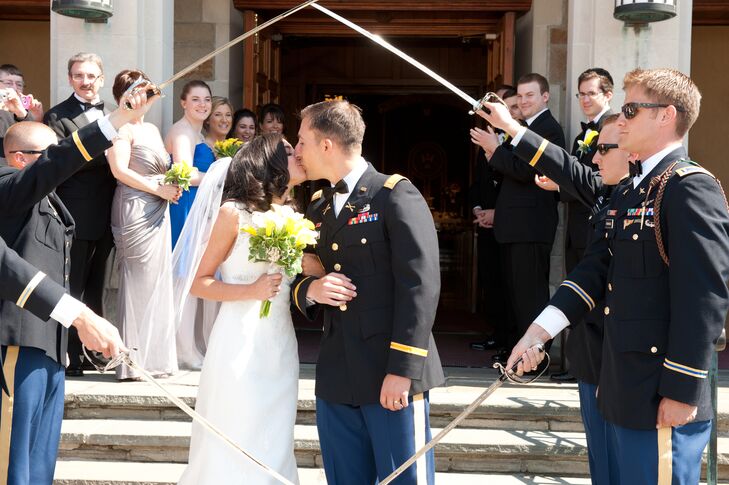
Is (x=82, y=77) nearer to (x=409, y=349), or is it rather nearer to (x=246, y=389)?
(x=246, y=389)

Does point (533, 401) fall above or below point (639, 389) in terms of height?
below

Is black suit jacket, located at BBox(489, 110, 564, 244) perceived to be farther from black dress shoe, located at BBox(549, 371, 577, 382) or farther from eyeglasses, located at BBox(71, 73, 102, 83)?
eyeglasses, located at BBox(71, 73, 102, 83)

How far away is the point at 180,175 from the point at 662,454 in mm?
3930

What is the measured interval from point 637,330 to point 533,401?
2610mm

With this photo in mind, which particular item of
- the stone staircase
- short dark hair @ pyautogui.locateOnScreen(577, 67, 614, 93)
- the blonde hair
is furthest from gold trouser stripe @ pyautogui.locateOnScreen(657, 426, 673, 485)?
short dark hair @ pyautogui.locateOnScreen(577, 67, 614, 93)

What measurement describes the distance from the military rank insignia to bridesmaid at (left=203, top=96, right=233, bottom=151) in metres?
3.49

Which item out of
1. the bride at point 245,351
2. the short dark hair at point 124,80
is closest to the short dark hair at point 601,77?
the bride at point 245,351

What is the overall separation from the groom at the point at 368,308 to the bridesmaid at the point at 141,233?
2604mm

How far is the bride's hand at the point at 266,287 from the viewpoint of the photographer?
416 centimetres

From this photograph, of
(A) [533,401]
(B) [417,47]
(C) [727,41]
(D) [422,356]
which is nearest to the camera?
(D) [422,356]

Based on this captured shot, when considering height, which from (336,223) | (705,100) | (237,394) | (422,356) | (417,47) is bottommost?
(237,394)

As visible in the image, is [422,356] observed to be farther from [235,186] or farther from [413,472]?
[235,186]

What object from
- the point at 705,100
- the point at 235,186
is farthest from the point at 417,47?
the point at 235,186

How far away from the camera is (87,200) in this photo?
635cm
